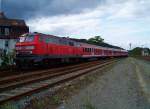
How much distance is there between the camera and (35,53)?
22.3 metres

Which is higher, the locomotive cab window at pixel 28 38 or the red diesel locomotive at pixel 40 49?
the locomotive cab window at pixel 28 38

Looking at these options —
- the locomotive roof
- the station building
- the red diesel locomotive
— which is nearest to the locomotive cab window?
the red diesel locomotive

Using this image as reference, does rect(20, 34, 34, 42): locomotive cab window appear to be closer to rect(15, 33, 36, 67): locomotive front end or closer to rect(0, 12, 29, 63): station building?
rect(15, 33, 36, 67): locomotive front end

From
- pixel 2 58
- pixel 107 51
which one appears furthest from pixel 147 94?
pixel 107 51

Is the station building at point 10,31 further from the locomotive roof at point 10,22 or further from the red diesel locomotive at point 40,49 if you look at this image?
the red diesel locomotive at point 40,49

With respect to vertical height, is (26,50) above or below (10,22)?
below

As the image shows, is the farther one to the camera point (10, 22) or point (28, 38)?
point (10, 22)

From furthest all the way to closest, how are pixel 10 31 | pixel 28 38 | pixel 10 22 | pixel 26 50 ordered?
pixel 10 22, pixel 10 31, pixel 28 38, pixel 26 50

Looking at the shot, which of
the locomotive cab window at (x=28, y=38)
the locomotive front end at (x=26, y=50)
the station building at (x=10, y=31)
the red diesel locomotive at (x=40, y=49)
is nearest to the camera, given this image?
the locomotive front end at (x=26, y=50)

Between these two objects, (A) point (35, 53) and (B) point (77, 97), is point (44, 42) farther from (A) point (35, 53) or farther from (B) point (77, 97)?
(B) point (77, 97)

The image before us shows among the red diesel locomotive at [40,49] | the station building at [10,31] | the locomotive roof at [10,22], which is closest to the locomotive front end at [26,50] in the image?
the red diesel locomotive at [40,49]

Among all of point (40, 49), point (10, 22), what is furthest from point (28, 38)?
point (10, 22)

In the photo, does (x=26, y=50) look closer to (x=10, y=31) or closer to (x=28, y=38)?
(x=28, y=38)

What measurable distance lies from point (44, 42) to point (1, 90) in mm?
12319
